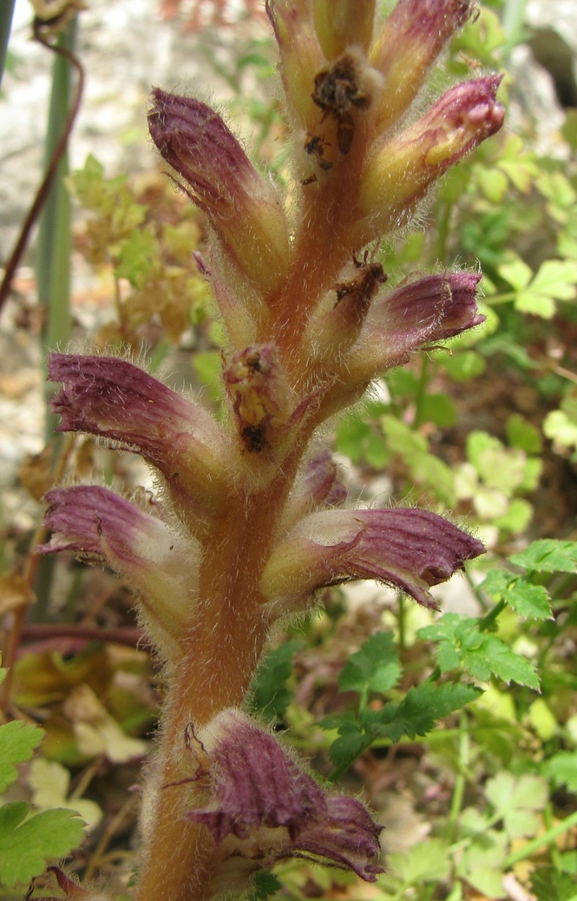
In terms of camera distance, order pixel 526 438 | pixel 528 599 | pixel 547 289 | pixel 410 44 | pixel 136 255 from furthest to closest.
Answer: pixel 526 438 < pixel 547 289 < pixel 136 255 < pixel 528 599 < pixel 410 44

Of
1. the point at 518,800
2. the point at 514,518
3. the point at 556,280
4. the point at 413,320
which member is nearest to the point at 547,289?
the point at 556,280

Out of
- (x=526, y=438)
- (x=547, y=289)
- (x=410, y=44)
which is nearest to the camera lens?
(x=410, y=44)

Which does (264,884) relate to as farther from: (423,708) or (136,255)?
(136,255)

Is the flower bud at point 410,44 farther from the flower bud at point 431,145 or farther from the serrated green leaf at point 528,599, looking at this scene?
the serrated green leaf at point 528,599

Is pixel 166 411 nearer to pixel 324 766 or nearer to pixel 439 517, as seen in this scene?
pixel 439 517

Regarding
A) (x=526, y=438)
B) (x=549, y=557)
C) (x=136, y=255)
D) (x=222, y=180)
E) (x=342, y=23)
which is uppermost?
(x=136, y=255)

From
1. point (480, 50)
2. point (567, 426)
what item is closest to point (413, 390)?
point (567, 426)
